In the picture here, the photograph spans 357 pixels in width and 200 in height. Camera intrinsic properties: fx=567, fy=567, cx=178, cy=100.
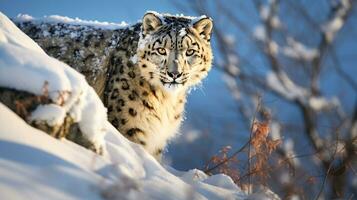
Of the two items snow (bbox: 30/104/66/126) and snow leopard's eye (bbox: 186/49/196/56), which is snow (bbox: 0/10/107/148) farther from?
snow leopard's eye (bbox: 186/49/196/56)

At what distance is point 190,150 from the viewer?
6.07m

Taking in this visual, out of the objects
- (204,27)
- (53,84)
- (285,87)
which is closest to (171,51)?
(204,27)

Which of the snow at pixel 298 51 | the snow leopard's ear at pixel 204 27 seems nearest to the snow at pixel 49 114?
the snow leopard's ear at pixel 204 27

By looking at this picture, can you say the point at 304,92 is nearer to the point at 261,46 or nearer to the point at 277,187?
the point at 261,46

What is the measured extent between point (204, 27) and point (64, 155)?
399 cm

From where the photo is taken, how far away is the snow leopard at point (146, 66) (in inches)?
252

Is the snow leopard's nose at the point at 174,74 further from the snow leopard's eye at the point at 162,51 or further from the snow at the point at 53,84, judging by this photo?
the snow at the point at 53,84

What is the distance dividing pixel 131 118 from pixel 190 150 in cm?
80

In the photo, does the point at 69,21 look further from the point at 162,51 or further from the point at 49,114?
the point at 49,114

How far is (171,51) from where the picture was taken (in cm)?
636

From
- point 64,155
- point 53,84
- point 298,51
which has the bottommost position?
point 64,155

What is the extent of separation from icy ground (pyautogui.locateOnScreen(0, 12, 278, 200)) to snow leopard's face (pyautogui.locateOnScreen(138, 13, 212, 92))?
2.28 m

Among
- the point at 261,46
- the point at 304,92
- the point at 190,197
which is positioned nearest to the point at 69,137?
the point at 190,197

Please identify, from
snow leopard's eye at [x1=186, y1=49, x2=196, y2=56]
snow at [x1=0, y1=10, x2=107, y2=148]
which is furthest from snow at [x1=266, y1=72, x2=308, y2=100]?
snow at [x1=0, y1=10, x2=107, y2=148]
